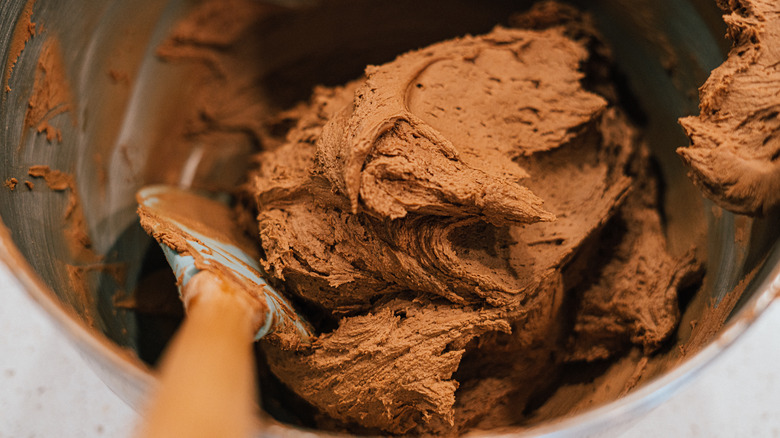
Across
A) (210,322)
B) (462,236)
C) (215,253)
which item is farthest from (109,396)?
(462,236)

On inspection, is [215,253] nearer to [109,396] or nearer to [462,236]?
[462,236]

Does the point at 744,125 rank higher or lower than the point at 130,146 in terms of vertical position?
higher

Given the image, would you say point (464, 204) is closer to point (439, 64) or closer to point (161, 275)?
point (439, 64)

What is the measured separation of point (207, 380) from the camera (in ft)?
2.06

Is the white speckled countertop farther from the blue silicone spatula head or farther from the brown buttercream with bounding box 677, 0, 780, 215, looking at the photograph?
the brown buttercream with bounding box 677, 0, 780, 215

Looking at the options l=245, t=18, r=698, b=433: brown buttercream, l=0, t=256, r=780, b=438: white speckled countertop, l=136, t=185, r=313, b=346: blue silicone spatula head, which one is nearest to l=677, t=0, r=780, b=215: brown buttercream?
l=245, t=18, r=698, b=433: brown buttercream

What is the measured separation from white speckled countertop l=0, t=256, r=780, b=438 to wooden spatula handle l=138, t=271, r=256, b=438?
0.65 metres

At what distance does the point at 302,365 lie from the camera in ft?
3.26

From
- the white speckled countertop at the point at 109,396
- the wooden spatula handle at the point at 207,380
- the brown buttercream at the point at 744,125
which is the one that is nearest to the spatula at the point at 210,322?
the wooden spatula handle at the point at 207,380

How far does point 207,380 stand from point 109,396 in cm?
80

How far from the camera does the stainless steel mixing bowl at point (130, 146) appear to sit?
2.51ft

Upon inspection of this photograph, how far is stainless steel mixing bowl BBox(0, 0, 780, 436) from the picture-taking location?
77 centimetres

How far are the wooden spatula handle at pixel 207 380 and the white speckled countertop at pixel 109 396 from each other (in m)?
0.65

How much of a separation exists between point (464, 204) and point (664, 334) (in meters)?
0.45
